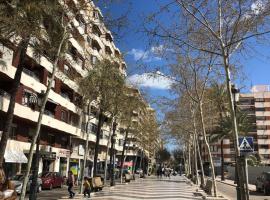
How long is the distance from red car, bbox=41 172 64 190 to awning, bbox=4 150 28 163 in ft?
7.66

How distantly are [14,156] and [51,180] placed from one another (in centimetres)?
400

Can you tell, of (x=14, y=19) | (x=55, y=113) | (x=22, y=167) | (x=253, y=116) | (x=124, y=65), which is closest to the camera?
(x=14, y=19)

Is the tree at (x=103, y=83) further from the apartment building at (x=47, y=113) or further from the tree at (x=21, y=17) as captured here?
the tree at (x=21, y=17)

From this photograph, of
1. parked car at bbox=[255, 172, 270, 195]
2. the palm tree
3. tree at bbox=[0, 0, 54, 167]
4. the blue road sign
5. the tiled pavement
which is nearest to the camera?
tree at bbox=[0, 0, 54, 167]

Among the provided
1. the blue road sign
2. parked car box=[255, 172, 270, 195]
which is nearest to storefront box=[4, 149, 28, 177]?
parked car box=[255, 172, 270, 195]

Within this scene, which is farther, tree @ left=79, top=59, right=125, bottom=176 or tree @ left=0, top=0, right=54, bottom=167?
tree @ left=79, top=59, right=125, bottom=176

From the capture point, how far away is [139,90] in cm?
4262

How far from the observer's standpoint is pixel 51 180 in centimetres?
3584

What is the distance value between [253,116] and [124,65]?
90321 millimetres

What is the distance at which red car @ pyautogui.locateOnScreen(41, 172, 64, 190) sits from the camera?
35031 millimetres

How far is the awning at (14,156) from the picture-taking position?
107 feet

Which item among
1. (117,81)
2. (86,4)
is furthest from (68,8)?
(117,81)

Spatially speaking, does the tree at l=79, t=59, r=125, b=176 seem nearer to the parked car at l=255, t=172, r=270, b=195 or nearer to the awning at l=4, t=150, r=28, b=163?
the awning at l=4, t=150, r=28, b=163

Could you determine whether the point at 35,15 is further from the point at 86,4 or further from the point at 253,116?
the point at 253,116
